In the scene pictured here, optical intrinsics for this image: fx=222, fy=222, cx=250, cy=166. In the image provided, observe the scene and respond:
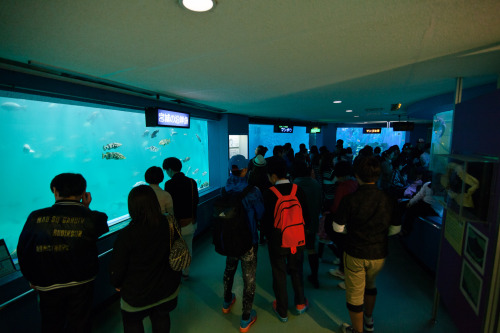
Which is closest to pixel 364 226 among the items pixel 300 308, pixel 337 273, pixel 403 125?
pixel 300 308

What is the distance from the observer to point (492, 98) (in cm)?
158

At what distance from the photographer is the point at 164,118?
3.52m

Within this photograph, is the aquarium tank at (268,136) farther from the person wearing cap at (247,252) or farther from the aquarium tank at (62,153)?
the person wearing cap at (247,252)

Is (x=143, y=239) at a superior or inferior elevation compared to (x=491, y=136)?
inferior

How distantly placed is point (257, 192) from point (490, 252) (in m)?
1.76

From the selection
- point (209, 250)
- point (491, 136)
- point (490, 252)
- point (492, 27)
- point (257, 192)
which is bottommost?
point (209, 250)

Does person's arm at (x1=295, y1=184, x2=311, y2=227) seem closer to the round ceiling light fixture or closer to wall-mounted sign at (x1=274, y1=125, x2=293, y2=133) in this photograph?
the round ceiling light fixture

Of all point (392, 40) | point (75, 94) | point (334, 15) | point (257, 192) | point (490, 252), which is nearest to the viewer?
point (334, 15)

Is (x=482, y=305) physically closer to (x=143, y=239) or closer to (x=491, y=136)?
(x=491, y=136)

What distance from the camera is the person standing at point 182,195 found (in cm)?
299

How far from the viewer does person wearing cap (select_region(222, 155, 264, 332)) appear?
221 centimetres

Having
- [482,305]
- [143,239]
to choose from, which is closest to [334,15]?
[143,239]

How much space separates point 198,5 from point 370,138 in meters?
43.7

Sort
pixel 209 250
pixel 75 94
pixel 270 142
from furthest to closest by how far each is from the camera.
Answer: pixel 270 142 → pixel 209 250 → pixel 75 94
